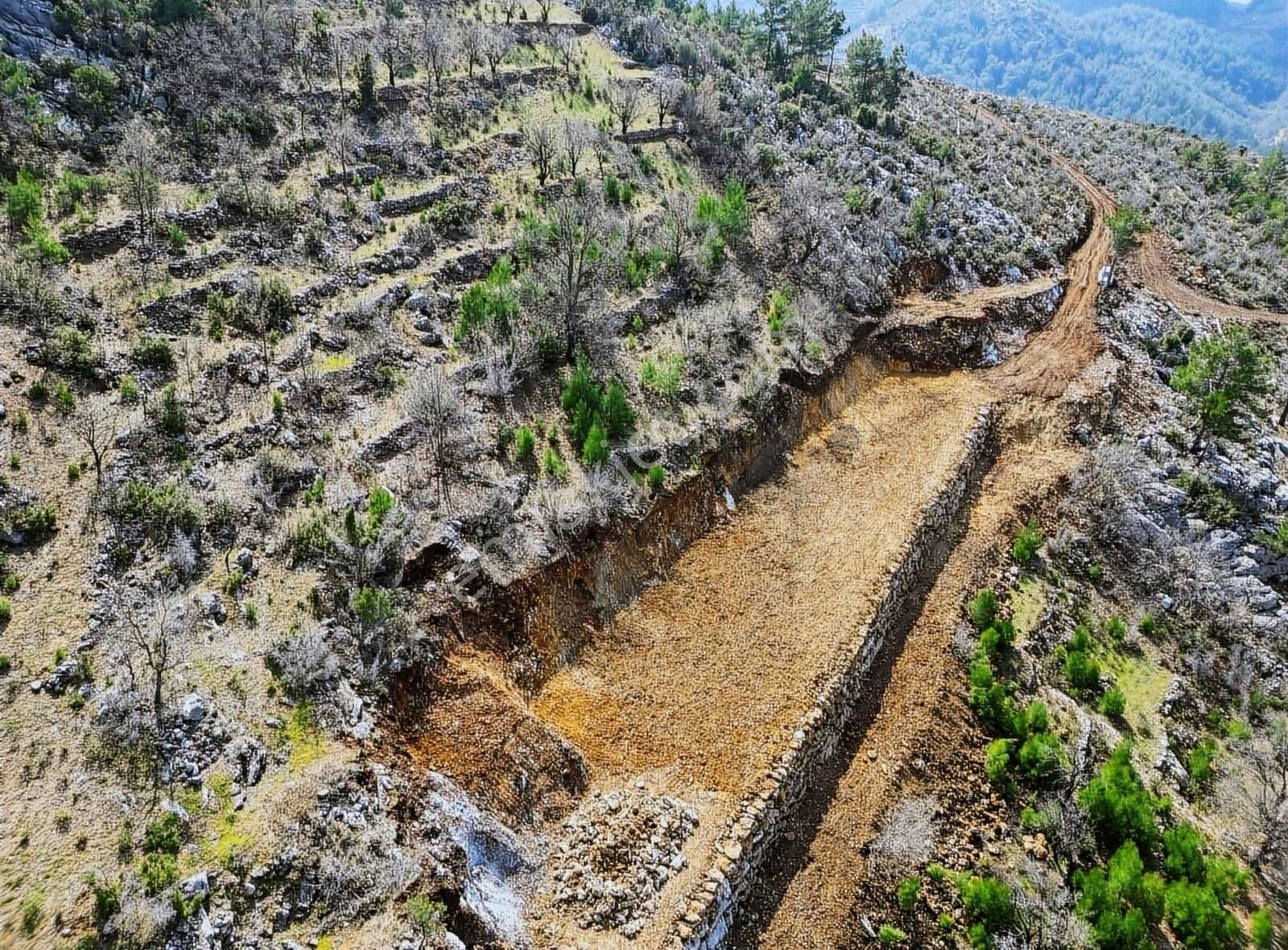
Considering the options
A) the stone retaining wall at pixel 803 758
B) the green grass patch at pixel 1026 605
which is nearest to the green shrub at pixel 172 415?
the stone retaining wall at pixel 803 758

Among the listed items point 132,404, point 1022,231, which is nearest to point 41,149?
point 132,404

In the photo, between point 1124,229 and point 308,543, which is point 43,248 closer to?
point 308,543

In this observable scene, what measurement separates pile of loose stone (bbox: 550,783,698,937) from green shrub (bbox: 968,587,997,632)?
11.1 metres

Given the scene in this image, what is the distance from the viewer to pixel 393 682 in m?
14.5

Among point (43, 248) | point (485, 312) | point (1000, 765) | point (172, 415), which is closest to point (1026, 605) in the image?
point (1000, 765)

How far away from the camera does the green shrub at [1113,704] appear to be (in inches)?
783

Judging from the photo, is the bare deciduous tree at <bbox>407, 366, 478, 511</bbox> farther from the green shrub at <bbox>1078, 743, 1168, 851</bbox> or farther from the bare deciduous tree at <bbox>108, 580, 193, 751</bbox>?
the green shrub at <bbox>1078, 743, 1168, 851</bbox>

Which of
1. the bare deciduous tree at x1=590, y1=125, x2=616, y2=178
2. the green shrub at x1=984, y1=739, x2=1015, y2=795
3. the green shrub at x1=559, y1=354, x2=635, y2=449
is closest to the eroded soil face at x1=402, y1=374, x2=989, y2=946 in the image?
the green shrub at x1=984, y1=739, x2=1015, y2=795

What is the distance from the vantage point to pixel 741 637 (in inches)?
732

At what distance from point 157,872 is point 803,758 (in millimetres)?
12519

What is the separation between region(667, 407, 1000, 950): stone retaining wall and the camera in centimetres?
1318

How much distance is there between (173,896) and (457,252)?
21.6 meters

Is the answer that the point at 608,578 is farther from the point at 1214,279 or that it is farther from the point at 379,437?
the point at 1214,279

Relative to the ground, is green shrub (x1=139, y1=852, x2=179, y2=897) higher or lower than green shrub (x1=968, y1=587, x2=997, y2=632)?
higher
